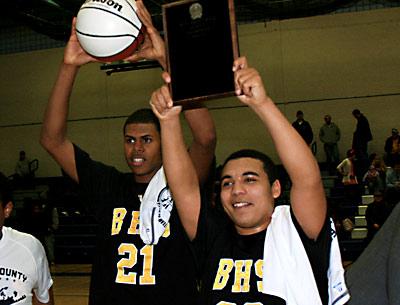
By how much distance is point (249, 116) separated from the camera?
1858cm

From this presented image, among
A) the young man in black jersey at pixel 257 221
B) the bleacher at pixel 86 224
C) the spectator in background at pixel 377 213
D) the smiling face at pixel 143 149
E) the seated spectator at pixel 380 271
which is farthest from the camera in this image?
the bleacher at pixel 86 224

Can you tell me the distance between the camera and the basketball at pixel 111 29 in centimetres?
293

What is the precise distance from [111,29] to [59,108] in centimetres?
59

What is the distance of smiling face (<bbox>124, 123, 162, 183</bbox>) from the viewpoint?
10.8 ft

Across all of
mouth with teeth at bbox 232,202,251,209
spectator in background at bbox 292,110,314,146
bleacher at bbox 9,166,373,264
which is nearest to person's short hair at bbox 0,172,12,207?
mouth with teeth at bbox 232,202,251,209

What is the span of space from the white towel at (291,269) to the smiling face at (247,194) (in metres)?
0.12

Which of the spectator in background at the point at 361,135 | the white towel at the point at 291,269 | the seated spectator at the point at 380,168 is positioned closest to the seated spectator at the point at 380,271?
the white towel at the point at 291,269

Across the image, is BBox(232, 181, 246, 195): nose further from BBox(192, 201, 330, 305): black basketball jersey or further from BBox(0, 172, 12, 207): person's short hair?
BBox(0, 172, 12, 207): person's short hair

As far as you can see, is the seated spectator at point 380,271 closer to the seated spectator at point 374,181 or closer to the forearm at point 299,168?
the forearm at point 299,168

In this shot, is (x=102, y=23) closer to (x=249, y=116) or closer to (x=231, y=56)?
(x=231, y=56)

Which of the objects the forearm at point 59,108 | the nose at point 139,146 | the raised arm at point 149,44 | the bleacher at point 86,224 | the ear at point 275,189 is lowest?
→ the bleacher at point 86,224

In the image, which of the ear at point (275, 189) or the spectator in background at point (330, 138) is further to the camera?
the spectator in background at point (330, 138)

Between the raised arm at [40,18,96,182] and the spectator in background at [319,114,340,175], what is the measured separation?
14.2m

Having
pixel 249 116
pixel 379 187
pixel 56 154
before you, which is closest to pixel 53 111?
pixel 56 154
